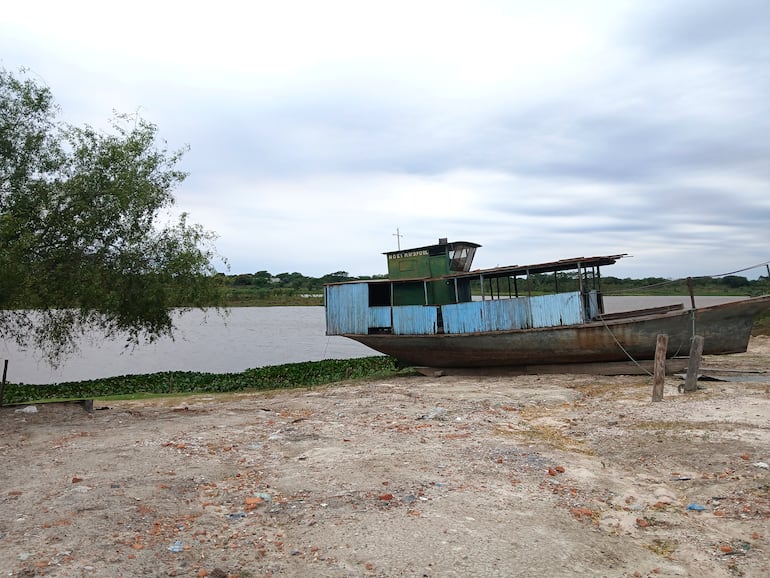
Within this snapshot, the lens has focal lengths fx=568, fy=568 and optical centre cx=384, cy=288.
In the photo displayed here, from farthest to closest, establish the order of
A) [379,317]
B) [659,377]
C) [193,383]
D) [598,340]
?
1. [193,383]
2. [379,317]
3. [598,340]
4. [659,377]

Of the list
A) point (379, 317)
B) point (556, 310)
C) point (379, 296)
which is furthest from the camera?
point (379, 296)

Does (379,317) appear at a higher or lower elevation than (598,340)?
higher

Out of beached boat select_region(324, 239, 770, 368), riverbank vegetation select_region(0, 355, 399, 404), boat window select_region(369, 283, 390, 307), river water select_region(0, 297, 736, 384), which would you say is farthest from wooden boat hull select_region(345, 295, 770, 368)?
river water select_region(0, 297, 736, 384)

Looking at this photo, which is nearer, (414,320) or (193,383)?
(414,320)

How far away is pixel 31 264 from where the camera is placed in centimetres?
1292

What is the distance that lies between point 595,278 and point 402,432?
Answer: 1036cm

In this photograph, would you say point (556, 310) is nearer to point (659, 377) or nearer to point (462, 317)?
point (462, 317)

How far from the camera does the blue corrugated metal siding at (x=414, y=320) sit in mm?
20375

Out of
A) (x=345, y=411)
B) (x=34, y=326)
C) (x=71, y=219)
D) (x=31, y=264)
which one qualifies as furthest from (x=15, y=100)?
(x=345, y=411)

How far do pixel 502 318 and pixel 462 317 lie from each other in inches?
57.1

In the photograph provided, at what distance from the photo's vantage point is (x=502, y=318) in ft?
62.2

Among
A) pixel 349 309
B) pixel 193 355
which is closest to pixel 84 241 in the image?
pixel 349 309

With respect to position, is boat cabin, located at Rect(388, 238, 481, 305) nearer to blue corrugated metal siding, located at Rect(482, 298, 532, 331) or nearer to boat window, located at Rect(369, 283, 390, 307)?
boat window, located at Rect(369, 283, 390, 307)

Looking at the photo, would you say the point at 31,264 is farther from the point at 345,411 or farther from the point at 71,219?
the point at 345,411
